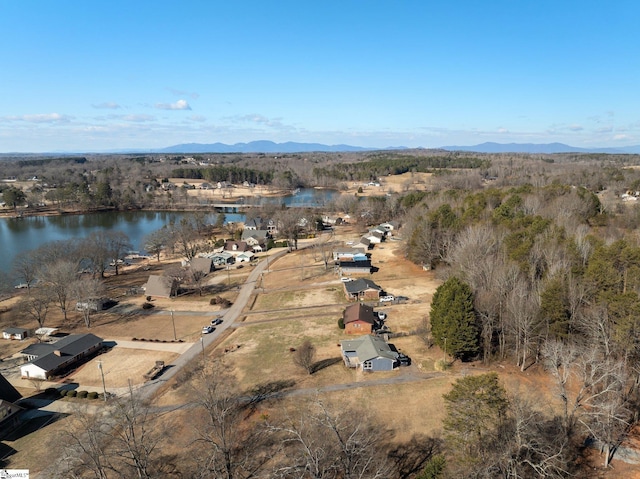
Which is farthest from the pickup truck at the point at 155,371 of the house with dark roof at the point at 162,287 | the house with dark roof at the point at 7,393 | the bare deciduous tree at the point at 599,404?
the bare deciduous tree at the point at 599,404

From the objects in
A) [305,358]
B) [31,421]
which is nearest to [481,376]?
[305,358]

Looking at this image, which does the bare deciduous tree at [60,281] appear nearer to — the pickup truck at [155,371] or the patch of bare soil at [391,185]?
the pickup truck at [155,371]

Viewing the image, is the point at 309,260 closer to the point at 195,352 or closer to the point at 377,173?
the point at 195,352

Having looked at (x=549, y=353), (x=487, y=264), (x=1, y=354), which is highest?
(x=487, y=264)

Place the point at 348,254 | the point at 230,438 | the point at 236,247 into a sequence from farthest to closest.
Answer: the point at 236,247
the point at 348,254
the point at 230,438

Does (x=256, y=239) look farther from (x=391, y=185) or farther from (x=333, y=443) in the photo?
(x=391, y=185)

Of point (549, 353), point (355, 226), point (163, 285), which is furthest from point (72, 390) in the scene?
point (355, 226)
